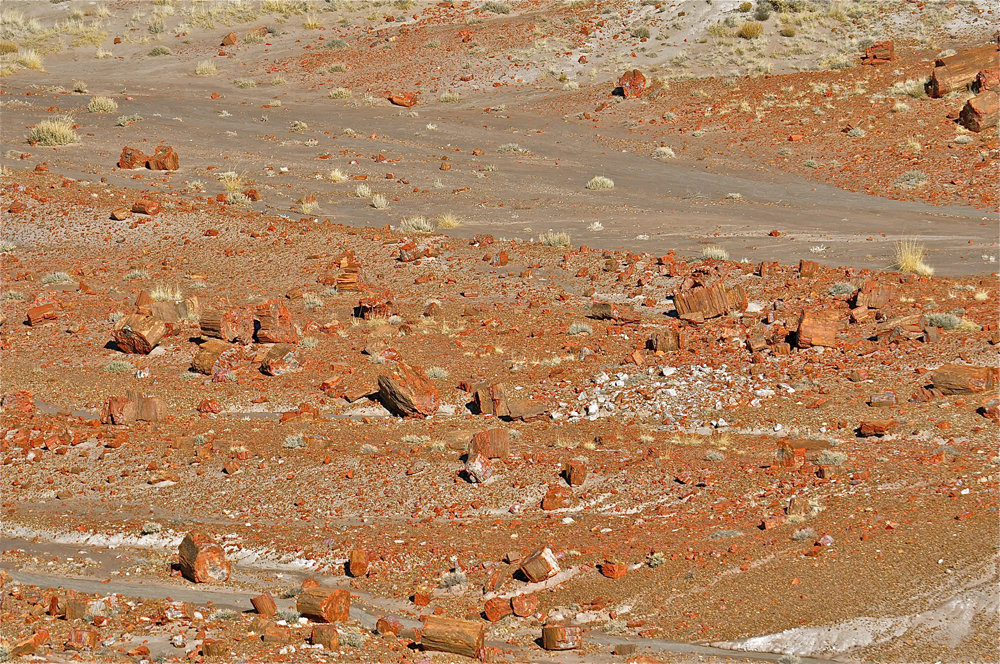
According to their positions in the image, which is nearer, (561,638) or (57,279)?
(561,638)

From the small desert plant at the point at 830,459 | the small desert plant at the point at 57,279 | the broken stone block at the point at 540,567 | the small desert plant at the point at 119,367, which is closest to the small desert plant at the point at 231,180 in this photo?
the small desert plant at the point at 57,279

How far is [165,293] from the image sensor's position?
75.8 ft

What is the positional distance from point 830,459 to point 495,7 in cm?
3945

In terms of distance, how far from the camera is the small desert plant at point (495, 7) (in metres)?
49.3

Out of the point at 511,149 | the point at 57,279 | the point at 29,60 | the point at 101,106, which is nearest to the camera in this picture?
the point at 57,279

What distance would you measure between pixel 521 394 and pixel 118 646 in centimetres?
900

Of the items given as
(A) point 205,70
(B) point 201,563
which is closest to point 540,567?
(B) point 201,563

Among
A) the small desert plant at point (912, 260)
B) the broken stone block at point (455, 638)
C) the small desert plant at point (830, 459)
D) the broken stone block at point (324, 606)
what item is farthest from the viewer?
the small desert plant at point (912, 260)

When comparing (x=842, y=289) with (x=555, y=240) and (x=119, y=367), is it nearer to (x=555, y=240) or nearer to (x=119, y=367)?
(x=555, y=240)

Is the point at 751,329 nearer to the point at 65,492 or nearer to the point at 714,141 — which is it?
the point at 65,492

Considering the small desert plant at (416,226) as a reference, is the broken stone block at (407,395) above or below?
below

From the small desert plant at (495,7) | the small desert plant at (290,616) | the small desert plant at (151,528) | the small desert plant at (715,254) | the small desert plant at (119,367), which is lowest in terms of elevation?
the small desert plant at (151,528)

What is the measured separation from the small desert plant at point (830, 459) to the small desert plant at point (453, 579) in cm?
546

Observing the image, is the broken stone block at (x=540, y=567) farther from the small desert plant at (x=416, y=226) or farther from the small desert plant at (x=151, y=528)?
the small desert plant at (x=416, y=226)
